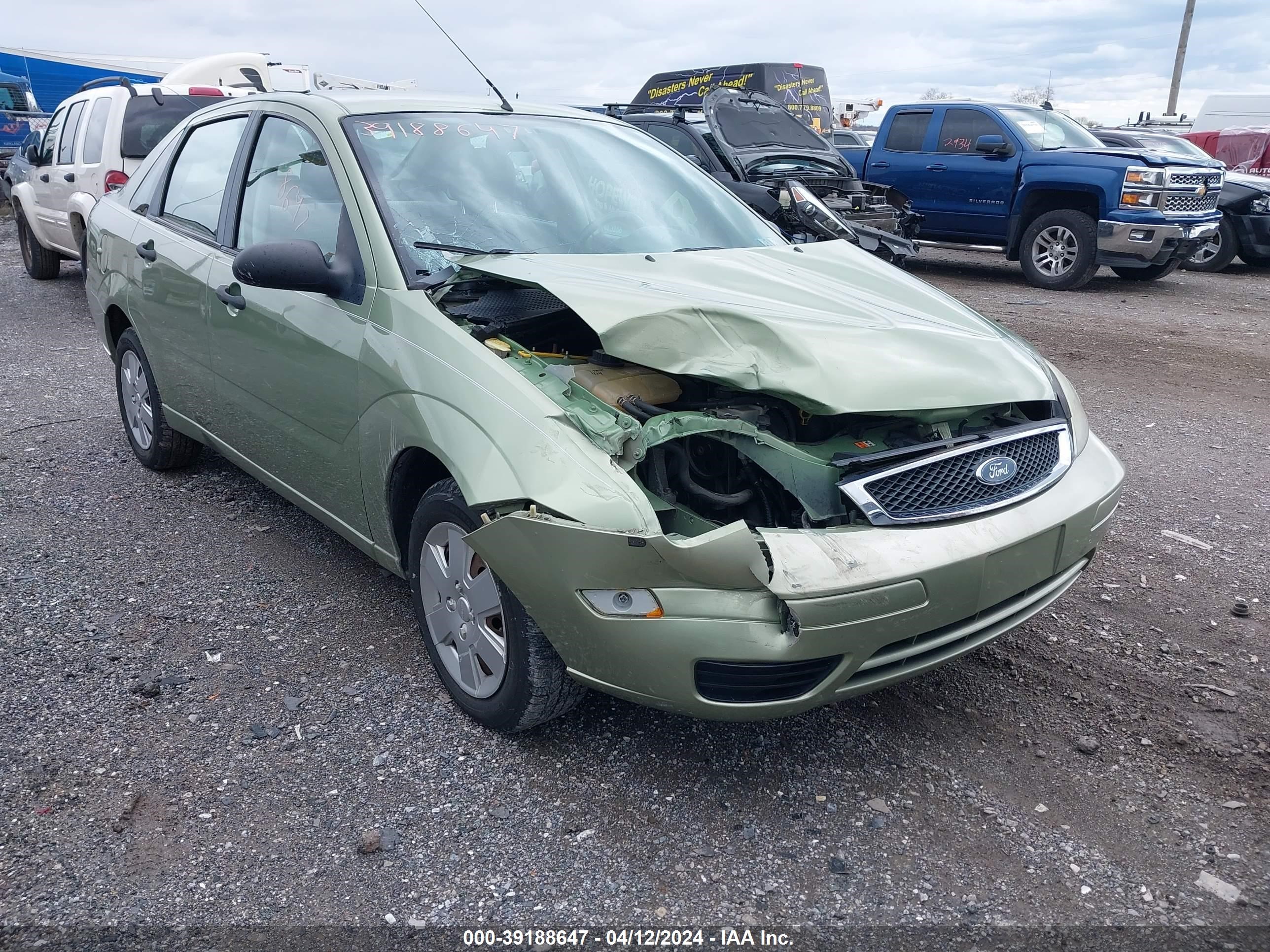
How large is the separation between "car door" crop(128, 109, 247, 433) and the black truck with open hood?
5.69 m

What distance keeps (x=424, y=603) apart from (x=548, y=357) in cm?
80

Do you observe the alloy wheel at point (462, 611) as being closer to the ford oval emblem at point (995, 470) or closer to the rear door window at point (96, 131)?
the ford oval emblem at point (995, 470)

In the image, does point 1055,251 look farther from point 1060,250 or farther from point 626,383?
point 626,383

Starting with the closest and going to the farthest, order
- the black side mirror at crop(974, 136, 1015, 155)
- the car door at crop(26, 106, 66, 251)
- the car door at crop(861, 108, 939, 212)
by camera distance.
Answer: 1. the car door at crop(26, 106, 66, 251)
2. the black side mirror at crop(974, 136, 1015, 155)
3. the car door at crop(861, 108, 939, 212)

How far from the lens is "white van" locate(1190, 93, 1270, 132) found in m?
20.0

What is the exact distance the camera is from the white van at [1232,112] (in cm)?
1998

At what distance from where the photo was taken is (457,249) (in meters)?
3.16

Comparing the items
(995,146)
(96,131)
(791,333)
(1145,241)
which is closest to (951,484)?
(791,333)

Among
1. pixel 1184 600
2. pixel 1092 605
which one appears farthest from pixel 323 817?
pixel 1184 600

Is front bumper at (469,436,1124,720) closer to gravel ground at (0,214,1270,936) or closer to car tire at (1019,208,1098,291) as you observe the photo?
gravel ground at (0,214,1270,936)

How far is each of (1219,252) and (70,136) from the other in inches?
511

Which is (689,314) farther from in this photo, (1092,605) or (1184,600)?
(1184,600)

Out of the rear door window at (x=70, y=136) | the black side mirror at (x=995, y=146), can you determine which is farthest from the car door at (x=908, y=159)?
the rear door window at (x=70, y=136)

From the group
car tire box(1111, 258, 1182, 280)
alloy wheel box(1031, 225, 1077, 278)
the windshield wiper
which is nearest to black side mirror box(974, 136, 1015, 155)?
alloy wheel box(1031, 225, 1077, 278)
